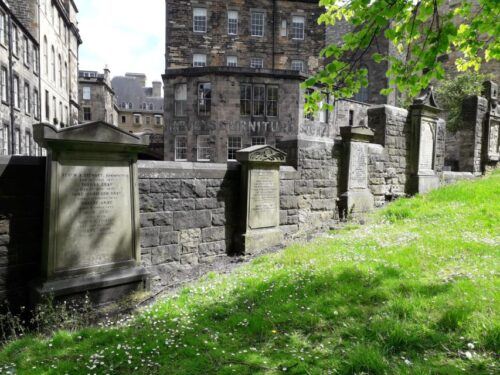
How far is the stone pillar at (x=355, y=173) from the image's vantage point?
9.02 metres

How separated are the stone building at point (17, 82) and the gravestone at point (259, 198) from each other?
64.3 ft

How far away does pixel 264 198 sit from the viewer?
7.18 meters

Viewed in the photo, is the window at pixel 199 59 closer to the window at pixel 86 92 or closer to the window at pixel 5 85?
the window at pixel 5 85

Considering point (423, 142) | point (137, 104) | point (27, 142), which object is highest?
point (137, 104)

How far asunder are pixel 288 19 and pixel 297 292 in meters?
30.5

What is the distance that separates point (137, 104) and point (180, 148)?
52.8 metres

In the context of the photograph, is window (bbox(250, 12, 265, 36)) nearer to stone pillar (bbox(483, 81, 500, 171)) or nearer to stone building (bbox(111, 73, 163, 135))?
stone pillar (bbox(483, 81, 500, 171))

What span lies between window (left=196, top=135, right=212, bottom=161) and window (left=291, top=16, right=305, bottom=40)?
14005mm

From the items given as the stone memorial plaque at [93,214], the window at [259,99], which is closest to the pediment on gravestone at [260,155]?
the stone memorial plaque at [93,214]

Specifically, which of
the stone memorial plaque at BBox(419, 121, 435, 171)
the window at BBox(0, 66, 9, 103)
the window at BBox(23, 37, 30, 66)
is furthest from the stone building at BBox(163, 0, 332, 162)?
the stone memorial plaque at BBox(419, 121, 435, 171)

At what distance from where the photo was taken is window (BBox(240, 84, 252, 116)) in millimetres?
22422

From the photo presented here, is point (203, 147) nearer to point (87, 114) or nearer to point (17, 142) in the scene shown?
point (17, 142)

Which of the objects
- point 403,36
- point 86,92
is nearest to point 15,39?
point 403,36

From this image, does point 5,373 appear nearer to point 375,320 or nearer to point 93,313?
point 93,313
